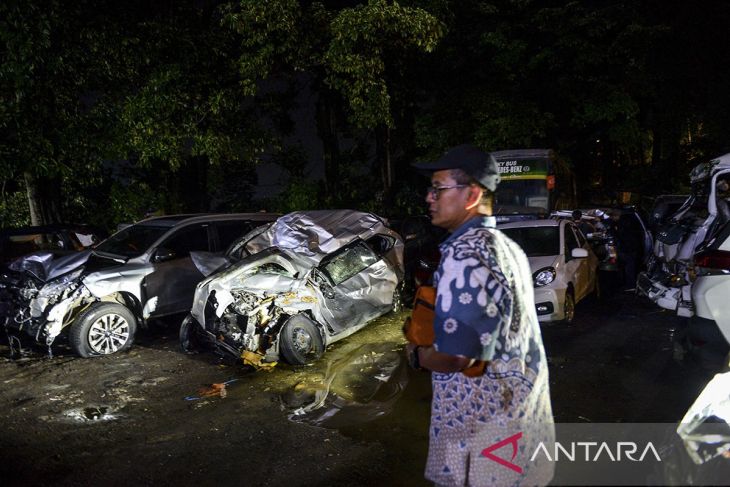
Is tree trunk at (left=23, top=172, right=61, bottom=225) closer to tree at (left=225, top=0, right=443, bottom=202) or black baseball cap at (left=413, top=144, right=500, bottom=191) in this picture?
tree at (left=225, top=0, right=443, bottom=202)

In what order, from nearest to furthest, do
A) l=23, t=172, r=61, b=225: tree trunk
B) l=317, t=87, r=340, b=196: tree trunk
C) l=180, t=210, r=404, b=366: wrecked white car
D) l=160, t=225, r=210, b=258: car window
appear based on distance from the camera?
l=180, t=210, r=404, b=366: wrecked white car, l=160, t=225, r=210, b=258: car window, l=23, t=172, r=61, b=225: tree trunk, l=317, t=87, r=340, b=196: tree trunk

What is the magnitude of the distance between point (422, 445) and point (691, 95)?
989 inches

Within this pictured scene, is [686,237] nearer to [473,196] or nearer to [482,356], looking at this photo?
[473,196]

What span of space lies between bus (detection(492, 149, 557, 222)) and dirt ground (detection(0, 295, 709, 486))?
709 centimetres

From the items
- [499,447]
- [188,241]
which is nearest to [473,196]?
[499,447]

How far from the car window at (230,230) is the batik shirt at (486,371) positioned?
7847 mm

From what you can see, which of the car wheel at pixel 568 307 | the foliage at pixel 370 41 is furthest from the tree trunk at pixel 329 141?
the car wheel at pixel 568 307

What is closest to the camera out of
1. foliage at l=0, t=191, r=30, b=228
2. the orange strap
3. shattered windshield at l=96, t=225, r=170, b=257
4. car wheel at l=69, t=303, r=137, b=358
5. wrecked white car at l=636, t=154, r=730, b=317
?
the orange strap

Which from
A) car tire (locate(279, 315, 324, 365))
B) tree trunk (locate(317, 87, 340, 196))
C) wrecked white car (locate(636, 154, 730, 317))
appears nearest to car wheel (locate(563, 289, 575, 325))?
wrecked white car (locate(636, 154, 730, 317))

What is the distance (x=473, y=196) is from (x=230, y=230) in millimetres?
7964

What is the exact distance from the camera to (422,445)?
4523 millimetres

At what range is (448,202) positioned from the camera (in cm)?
209

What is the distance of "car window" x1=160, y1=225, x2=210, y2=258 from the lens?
345 inches

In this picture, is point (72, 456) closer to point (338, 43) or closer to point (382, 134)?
point (338, 43)
